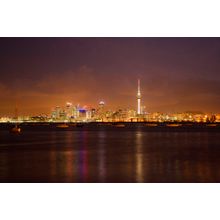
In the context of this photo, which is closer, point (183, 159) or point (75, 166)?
point (75, 166)

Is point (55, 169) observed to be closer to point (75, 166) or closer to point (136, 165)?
point (75, 166)
